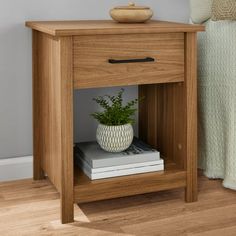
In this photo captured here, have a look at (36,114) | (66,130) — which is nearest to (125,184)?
(66,130)

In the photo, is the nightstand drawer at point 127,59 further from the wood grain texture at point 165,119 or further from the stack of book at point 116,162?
the stack of book at point 116,162

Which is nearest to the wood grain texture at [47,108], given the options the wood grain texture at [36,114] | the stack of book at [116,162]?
the wood grain texture at [36,114]

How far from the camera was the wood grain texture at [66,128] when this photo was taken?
1452 millimetres

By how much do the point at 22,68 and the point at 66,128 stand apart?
0.47 m

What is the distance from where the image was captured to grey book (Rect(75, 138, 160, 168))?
1610 mm

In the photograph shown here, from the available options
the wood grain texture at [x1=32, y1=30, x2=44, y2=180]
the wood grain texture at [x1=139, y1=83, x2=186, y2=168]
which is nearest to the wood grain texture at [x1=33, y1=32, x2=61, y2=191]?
the wood grain texture at [x1=32, y1=30, x2=44, y2=180]

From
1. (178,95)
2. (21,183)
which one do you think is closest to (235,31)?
(178,95)

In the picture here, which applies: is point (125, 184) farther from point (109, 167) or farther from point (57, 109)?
point (57, 109)

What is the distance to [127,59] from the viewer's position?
153cm

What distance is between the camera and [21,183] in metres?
1.89

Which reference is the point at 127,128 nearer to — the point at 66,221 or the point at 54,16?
the point at 66,221

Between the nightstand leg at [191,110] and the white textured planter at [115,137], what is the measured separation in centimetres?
21

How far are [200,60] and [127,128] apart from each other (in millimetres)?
421

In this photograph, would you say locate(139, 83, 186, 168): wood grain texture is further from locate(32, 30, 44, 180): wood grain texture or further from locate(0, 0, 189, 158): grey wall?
locate(32, 30, 44, 180): wood grain texture
